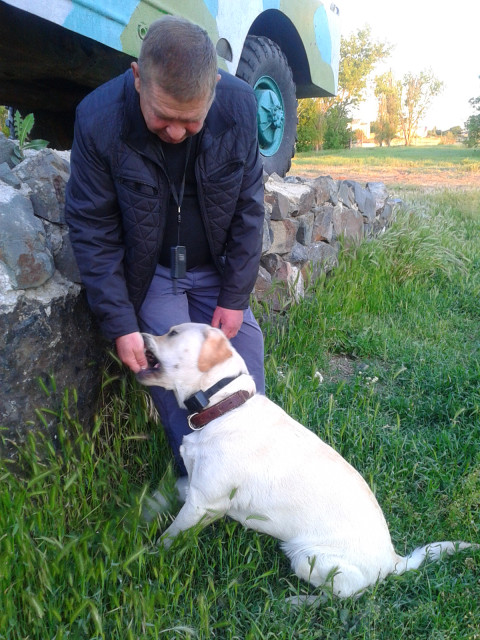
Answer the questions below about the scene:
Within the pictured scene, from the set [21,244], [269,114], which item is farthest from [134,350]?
[269,114]

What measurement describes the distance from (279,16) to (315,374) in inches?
139

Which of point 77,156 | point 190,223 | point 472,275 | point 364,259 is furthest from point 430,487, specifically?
point 472,275

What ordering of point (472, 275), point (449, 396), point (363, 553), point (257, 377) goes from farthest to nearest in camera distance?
point (472, 275), point (449, 396), point (257, 377), point (363, 553)

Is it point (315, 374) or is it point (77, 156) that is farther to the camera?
point (315, 374)

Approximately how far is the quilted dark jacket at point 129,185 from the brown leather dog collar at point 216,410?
473mm

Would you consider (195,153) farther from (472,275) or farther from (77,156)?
(472,275)

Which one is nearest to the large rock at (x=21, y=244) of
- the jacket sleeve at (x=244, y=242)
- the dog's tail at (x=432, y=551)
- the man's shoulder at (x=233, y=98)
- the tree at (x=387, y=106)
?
the jacket sleeve at (x=244, y=242)

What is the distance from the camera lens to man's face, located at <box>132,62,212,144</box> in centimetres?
200

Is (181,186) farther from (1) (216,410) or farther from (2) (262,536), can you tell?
(2) (262,536)

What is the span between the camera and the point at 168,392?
2564 millimetres

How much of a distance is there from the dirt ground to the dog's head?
33.1 feet

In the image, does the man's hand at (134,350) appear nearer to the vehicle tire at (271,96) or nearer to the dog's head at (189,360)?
the dog's head at (189,360)

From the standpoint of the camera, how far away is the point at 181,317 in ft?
8.73

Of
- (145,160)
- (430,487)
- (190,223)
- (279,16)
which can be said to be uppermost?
(279,16)
